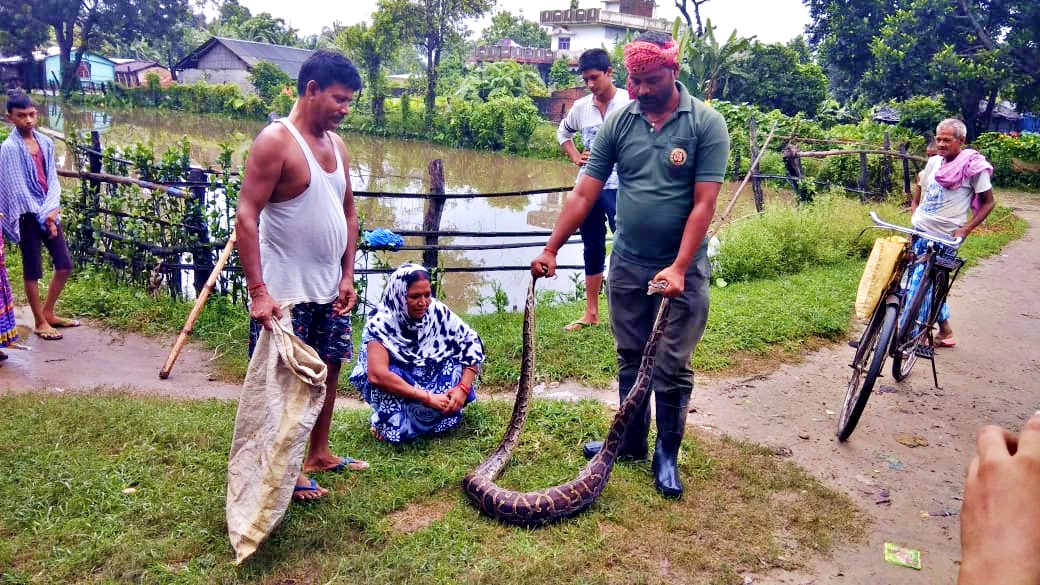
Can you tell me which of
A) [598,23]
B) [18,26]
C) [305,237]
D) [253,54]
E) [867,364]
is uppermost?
[598,23]

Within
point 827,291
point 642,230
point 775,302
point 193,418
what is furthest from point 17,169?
point 827,291

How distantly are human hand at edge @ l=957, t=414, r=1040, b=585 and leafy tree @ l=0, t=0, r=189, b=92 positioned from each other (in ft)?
154

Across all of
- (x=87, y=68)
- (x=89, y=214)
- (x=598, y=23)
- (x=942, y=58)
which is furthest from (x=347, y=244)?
(x=87, y=68)

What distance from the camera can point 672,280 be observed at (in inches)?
124

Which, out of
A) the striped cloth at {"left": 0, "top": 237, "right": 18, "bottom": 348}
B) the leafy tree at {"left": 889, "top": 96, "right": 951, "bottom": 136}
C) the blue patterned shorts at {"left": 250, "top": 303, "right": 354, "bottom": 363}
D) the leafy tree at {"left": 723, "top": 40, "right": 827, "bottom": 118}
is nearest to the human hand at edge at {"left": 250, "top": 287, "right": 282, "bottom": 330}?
the blue patterned shorts at {"left": 250, "top": 303, "right": 354, "bottom": 363}

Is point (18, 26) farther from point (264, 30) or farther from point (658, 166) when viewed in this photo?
point (658, 166)

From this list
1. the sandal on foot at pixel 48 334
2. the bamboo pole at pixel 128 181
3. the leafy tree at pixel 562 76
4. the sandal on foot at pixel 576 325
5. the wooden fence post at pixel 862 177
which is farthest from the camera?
the leafy tree at pixel 562 76

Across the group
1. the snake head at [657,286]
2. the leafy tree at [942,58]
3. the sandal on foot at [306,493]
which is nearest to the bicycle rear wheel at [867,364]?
the snake head at [657,286]

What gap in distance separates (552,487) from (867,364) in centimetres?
245

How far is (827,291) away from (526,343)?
5020 millimetres

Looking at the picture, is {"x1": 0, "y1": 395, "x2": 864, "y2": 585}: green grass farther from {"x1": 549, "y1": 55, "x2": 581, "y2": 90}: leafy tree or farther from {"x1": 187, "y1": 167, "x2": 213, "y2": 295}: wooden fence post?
{"x1": 549, "y1": 55, "x2": 581, "y2": 90}: leafy tree

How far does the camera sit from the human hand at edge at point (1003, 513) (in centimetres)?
77

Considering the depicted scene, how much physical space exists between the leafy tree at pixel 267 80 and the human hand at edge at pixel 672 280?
3581 cm

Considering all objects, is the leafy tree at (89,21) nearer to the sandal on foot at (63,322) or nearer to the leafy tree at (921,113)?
the leafy tree at (921,113)
